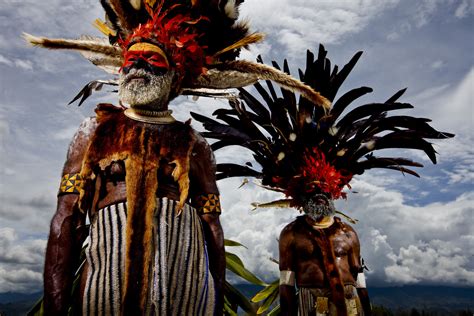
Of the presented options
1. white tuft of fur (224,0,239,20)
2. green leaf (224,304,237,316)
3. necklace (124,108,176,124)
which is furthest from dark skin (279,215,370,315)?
necklace (124,108,176,124)

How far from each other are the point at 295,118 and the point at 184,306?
4.18 meters

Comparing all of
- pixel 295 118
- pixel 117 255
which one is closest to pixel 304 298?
pixel 295 118

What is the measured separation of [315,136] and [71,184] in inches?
164

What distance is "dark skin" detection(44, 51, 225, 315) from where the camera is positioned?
2.52 m

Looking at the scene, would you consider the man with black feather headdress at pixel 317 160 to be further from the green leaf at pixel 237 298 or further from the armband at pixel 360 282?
the green leaf at pixel 237 298

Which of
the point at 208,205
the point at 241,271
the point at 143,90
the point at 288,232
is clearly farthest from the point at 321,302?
the point at 143,90

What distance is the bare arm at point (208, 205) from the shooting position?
2.88 m

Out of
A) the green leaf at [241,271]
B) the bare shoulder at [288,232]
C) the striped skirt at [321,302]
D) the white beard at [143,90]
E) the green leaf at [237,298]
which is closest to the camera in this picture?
the white beard at [143,90]

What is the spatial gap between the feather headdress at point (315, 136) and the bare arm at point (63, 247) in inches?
141

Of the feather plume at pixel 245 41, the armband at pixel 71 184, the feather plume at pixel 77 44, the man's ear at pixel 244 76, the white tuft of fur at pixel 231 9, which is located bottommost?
the armband at pixel 71 184

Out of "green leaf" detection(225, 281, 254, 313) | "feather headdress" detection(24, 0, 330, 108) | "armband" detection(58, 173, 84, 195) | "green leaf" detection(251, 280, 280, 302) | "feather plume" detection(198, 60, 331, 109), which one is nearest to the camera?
"armband" detection(58, 173, 84, 195)

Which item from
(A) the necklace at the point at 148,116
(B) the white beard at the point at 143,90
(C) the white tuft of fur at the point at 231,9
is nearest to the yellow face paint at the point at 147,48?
(B) the white beard at the point at 143,90

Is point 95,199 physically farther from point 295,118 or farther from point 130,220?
point 295,118

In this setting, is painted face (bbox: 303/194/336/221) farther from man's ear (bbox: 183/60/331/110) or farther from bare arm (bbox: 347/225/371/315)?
man's ear (bbox: 183/60/331/110)
